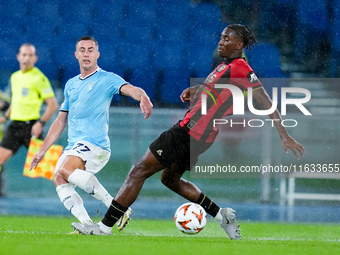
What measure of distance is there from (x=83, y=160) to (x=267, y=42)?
572cm

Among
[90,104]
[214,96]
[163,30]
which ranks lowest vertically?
[90,104]

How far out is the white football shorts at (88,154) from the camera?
5.39m

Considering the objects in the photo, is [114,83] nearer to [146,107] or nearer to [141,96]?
[141,96]

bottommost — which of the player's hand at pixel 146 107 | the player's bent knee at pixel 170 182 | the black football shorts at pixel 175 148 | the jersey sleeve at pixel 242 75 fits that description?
the player's bent knee at pixel 170 182

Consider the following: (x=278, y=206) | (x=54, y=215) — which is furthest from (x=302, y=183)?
Result: (x=54, y=215)

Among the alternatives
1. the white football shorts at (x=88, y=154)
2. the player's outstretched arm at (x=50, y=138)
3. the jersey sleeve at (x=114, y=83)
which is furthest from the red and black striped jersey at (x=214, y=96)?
the player's outstretched arm at (x=50, y=138)

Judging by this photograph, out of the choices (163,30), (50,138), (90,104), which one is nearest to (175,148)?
(90,104)

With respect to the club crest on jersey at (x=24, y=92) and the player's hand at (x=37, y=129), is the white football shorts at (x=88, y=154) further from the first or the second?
the club crest on jersey at (x=24, y=92)

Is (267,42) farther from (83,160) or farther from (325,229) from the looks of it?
(83,160)

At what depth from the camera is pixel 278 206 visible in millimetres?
9008

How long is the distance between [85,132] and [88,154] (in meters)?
0.20

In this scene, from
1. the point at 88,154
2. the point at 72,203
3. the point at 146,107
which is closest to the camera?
the point at 146,107

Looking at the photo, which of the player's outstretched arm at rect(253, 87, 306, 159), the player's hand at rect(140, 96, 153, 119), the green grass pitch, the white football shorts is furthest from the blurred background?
the player's hand at rect(140, 96, 153, 119)

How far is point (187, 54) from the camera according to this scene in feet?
34.3
